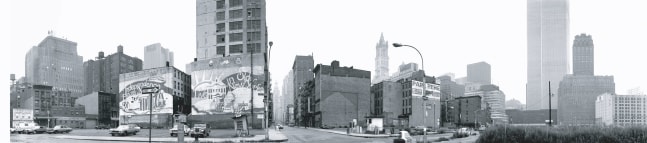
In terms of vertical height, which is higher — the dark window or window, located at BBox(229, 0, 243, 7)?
window, located at BBox(229, 0, 243, 7)

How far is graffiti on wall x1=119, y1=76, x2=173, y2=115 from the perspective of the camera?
91312mm

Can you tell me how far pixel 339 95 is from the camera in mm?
116375

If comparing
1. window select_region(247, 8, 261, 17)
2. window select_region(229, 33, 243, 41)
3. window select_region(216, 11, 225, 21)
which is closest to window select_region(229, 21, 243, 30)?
window select_region(229, 33, 243, 41)

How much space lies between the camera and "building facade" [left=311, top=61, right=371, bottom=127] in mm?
113562

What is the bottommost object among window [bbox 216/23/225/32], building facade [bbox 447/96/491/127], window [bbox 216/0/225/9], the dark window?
building facade [bbox 447/96/491/127]

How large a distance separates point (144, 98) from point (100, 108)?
5797 cm

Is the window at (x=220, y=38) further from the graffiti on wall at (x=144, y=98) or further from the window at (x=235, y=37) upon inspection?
the graffiti on wall at (x=144, y=98)

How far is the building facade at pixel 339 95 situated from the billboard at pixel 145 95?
120ft

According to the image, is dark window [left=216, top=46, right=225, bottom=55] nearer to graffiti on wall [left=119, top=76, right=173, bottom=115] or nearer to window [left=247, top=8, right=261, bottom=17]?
window [left=247, top=8, right=261, bottom=17]

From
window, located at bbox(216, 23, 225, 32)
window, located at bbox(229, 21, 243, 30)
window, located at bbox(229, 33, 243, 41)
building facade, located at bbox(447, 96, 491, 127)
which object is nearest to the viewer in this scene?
window, located at bbox(229, 21, 243, 30)

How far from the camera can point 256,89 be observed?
81.3m

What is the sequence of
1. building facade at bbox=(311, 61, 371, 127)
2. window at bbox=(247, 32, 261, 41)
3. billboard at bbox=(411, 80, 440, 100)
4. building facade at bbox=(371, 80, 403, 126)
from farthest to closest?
building facade at bbox=(371, 80, 403, 126)
billboard at bbox=(411, 80, 440, 100)
building facade at bbox=(311, 61, 371, 127)
window at bbox=(247, 32, 261, 41)

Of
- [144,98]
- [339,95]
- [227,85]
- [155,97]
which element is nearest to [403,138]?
[227,85]

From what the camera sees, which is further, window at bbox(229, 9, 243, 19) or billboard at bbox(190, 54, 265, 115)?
window at bbox(229, 9, 243, 19)
